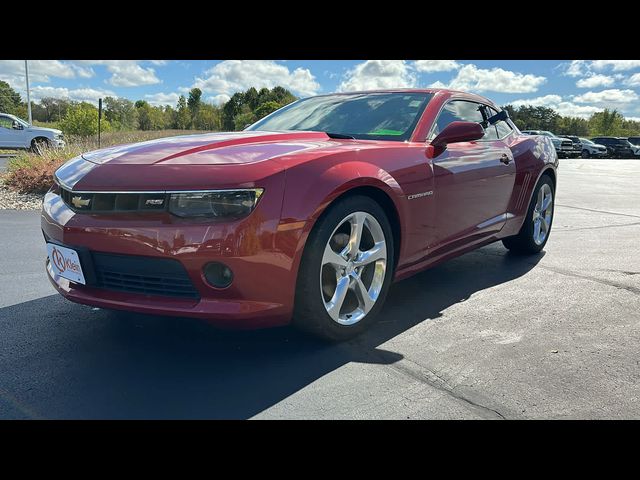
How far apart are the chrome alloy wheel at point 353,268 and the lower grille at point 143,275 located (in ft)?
2.19

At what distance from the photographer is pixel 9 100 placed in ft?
204

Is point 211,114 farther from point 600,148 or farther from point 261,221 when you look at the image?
point 261,221

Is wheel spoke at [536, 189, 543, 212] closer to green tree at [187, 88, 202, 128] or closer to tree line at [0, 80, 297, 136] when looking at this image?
tree line at [0, 80, 297, 136]

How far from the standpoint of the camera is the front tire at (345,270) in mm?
2518

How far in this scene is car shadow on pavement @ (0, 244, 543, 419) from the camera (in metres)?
2.14

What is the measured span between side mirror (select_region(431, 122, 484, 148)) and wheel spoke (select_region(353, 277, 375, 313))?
3.57 ft

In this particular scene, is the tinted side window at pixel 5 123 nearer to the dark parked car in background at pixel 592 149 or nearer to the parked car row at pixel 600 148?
the parked car row at pixel 600 148

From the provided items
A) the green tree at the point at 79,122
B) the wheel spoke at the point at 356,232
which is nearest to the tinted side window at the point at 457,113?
the wheel spoke at the point at 356,232

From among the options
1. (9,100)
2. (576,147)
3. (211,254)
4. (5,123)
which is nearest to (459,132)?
(211,254)

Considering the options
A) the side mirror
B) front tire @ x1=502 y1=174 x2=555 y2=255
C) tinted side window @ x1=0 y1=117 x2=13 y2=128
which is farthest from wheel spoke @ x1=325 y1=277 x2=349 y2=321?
tinted side window @ x1=0 y1=117 x2=13 y2=128
